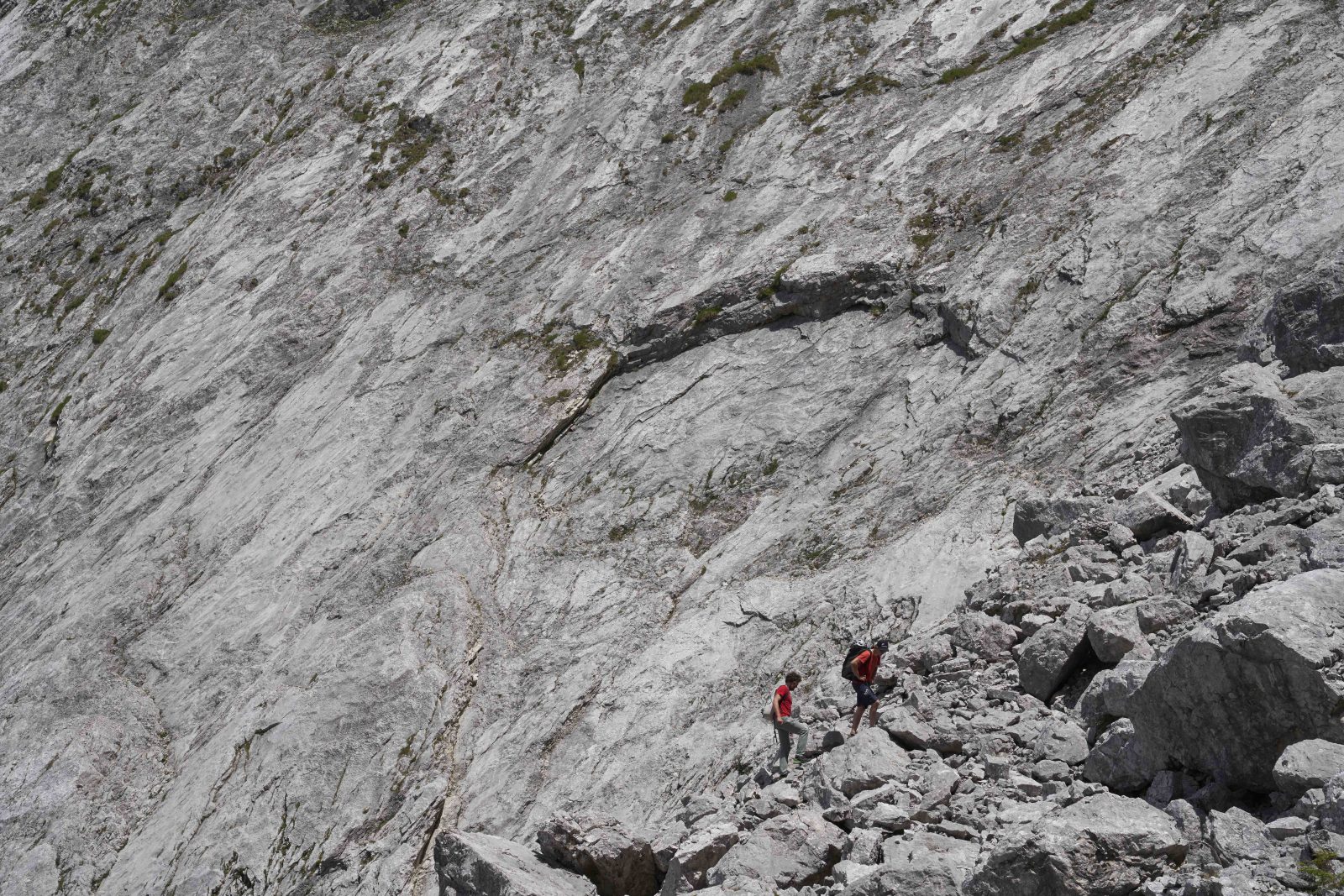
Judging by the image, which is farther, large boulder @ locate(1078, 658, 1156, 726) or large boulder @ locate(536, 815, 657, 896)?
large boulder @ locate(536, 815, 657, 896)

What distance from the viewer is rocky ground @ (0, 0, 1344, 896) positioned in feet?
43.8

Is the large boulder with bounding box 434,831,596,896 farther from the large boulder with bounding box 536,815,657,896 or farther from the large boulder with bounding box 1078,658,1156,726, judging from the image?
the large boulder with bounding box 1078,658,1156,726

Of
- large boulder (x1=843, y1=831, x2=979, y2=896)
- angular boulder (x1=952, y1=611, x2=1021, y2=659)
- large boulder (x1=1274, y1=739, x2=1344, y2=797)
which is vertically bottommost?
angular boulder (x1=952, y1=611, x2=1021, y2=659)

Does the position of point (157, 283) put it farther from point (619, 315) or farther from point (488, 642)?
point (488, 642)

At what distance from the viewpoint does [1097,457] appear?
2017 centimetres

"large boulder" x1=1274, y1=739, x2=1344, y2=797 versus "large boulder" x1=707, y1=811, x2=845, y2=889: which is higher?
"large boulder" x1=1274, y1=739, x2=1344, y2=797

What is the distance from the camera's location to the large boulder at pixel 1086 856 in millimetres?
9109

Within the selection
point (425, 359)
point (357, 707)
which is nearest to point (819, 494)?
point (357, 707)

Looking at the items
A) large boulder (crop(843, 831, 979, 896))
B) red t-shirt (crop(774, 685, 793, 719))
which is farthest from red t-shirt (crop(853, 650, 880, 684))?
large boulder (crop(843, 831, 979, 896))

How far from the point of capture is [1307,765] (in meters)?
8.91

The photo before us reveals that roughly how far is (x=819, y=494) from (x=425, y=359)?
1443cm

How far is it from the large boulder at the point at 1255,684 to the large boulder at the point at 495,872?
26.0 feet

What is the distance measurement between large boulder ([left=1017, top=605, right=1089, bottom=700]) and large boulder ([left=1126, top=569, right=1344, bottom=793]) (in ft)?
8.56

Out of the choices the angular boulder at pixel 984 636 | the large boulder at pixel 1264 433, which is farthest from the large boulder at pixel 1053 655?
the large boulder at pixel 1264 433
